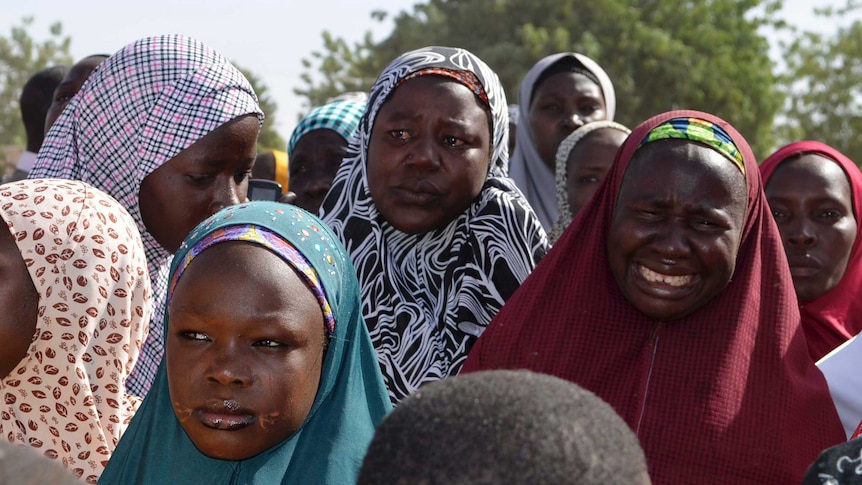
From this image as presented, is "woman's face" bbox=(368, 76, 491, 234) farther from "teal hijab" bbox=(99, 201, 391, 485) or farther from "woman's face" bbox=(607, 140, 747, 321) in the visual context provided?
"teal hijab" bbox=(99, 201, 391, 485)

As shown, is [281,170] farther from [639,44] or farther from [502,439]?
[639,44]

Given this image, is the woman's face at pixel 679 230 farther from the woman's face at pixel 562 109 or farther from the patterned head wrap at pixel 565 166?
the woman's face at pixel 562 109

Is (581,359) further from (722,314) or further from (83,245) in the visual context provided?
(83,245)

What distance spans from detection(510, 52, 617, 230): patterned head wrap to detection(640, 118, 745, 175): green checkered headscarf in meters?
3.55

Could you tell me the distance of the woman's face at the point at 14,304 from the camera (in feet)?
9.69

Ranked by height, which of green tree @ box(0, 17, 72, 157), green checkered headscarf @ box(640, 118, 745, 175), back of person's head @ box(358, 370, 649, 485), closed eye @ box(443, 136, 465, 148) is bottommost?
green tree @ box(0, 17, 72, 157)

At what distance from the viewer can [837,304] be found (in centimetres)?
427

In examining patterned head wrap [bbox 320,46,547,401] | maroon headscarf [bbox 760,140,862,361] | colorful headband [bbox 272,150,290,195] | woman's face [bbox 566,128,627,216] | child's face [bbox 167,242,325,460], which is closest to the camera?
child's face [bbox 167,242,325,460]

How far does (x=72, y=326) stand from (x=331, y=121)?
2.47m

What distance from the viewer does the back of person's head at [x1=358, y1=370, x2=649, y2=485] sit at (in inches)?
54.0

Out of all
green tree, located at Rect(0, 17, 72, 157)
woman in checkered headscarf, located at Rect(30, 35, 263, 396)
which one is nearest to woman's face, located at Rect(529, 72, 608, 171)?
woman in checkered headscarf, located at Rect(30, 35, 263, 396)

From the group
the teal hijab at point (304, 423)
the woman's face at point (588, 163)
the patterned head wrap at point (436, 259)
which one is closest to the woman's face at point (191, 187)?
the patterned head wrap at point (436, 259)

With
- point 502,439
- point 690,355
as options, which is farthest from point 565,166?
point 502,439

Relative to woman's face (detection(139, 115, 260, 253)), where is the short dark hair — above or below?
above
